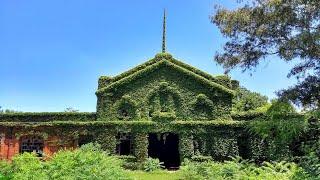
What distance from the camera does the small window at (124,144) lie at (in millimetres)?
37219

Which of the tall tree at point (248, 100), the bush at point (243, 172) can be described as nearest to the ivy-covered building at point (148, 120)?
the bush at point (243, 172)

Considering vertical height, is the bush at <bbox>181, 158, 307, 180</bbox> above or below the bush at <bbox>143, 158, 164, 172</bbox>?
above

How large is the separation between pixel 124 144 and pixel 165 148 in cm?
448

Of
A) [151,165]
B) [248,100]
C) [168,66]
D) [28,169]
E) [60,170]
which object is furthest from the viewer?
[248,100]

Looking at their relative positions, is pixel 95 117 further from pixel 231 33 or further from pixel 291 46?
pixel 291 46

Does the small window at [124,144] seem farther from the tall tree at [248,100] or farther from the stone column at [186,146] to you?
the tall tree at [248,100]

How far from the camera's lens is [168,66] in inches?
1506

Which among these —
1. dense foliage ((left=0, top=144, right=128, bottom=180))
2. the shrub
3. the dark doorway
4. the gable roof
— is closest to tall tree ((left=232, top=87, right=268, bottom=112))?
the dark doorway

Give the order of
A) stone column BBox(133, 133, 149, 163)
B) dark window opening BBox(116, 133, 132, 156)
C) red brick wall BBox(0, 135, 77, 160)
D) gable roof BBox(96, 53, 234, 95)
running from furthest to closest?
1. gable roof BBox(96, 53, 234, 95)
2. dark window opening BBox(116, 133, 132, 156)
3. red brick wall BBox(0, 135, 77, 160)
4. stone column BBox(133, 133, 149, 163)

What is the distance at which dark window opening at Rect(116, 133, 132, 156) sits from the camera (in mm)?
37219

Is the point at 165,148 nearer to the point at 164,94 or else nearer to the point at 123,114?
the point at 164,94

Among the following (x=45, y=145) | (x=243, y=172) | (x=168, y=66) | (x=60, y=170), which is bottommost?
(x=243, y=172)

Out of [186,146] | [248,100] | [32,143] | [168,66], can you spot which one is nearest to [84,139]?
[32,143]

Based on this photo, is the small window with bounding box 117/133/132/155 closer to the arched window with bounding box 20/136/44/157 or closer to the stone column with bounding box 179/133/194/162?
the stone column with bounding box 179/133/194/162
